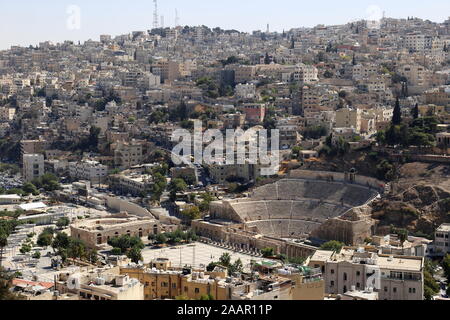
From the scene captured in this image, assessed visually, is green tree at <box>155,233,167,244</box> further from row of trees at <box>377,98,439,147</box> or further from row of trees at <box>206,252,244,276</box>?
row of trees at <box>377,98,439,147</box>

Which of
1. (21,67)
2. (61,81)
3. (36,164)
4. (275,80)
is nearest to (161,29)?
(21,67)

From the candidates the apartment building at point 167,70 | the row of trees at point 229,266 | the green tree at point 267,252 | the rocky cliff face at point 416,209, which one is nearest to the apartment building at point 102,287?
the row of trees at point 229,266

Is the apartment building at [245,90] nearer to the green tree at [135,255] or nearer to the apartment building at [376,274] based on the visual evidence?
the green tree at [135,255]

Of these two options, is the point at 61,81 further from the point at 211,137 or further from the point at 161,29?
the point at 161,29

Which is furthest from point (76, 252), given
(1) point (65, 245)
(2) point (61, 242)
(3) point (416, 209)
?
(3) point (416, 209)

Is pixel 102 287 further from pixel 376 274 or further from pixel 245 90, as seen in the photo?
pixel 245 90
